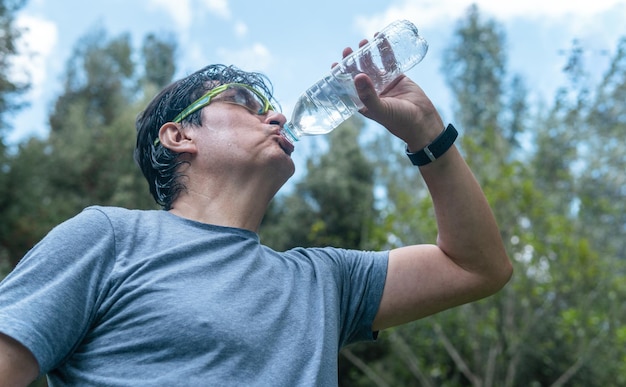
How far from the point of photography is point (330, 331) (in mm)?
1389

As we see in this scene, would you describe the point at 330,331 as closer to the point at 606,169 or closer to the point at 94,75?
the point at 606,169

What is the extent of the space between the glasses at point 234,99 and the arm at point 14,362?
791 millimetres

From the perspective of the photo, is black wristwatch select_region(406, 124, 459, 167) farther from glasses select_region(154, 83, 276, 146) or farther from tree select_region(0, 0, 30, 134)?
tree select_region(0, 0, 30, 134)

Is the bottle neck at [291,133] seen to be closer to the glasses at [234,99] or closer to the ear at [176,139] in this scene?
the glasses at [234,99]

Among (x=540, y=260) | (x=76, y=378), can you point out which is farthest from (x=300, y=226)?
(x=76, y=378)

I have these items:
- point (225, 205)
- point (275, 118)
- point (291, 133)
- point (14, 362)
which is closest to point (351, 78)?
point (291, 133)

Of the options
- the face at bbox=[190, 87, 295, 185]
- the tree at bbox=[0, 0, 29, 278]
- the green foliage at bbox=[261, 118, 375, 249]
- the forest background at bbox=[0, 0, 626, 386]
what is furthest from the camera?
the green foliage at bbox=[261, 118, 375, 249]

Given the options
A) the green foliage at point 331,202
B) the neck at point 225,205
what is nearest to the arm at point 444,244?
the neck at point 225,205

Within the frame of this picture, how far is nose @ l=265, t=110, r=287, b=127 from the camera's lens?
1752 mm

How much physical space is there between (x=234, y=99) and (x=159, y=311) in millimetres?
734

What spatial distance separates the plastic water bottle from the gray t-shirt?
2.54 feet

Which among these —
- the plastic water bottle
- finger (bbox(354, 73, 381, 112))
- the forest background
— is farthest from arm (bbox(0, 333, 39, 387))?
the forest background

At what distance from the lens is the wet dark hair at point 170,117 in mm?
1711

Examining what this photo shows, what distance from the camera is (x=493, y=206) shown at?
646 centimetres
